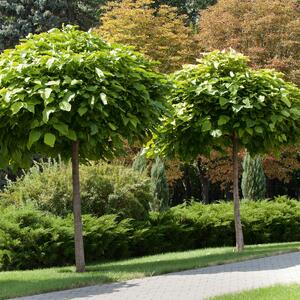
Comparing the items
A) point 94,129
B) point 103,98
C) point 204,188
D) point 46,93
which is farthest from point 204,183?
point 46,93

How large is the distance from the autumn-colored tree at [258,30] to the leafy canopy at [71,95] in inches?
717

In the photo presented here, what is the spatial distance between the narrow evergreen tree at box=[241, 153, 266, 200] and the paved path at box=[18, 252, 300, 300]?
1457 cm

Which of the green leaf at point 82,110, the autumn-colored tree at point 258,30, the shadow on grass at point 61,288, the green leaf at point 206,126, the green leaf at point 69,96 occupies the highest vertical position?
the autumn-colored tree at point 258,30

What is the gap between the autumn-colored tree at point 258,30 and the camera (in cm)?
2828

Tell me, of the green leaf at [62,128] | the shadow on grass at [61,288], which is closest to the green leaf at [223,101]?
the green leaf at [62,128]

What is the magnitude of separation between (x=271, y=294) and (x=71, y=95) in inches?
186

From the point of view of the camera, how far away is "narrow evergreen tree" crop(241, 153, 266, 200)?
25.3 metres

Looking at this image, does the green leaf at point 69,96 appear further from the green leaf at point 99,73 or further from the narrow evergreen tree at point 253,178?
the narrow evergreen tree at point 253,178

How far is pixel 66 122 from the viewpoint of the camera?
9.74m

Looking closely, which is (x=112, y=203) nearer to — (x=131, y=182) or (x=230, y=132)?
(x=131, y=182)

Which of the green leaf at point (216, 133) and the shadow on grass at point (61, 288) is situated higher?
the green leaf at point (216, 133)

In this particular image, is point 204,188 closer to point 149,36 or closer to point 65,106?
point 149,36

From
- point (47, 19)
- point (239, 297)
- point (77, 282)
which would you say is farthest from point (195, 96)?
point (47, 19)

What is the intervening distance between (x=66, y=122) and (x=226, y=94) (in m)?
4.35
